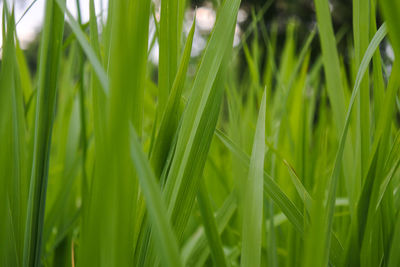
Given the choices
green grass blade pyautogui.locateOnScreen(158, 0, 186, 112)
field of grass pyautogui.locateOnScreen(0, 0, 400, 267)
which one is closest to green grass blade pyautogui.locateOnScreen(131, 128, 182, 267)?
field of grass pyautogui.locateOnScreen(0, 0, 400, 267)

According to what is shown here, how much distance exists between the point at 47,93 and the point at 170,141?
0.08m

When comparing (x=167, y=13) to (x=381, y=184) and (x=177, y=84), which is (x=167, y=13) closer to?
(x=177, y=84)

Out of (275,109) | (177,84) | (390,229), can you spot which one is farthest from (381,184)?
(275,109)

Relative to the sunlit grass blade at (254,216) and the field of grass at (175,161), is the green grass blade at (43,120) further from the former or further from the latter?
the sunlit grass blade at (254,216)

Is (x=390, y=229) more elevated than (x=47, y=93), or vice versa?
(x=47, y=93)

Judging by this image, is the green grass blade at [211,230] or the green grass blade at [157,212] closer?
the green grass blade at [157,212]

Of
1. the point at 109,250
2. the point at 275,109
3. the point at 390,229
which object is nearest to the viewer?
the point at 109,250

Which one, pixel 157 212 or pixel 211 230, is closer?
pixel 157 212

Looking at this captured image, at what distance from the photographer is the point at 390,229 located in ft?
0.87

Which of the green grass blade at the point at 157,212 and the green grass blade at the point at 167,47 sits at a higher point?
the green grass blade at the point at 167,47

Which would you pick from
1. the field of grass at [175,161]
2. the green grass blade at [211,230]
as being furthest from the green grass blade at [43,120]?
the green grass blade at [211,230]

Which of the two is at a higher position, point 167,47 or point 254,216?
point 167,47

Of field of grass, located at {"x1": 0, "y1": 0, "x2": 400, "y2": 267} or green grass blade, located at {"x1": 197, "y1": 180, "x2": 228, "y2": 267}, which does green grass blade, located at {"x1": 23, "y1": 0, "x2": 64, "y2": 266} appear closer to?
field of grass, located at {"x1": 0, "y1": 0, "x2": 400, "y2": 267}

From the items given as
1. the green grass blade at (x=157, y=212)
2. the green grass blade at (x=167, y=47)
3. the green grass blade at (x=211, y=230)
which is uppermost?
→ the green grass blade at (x=167, y=47)
